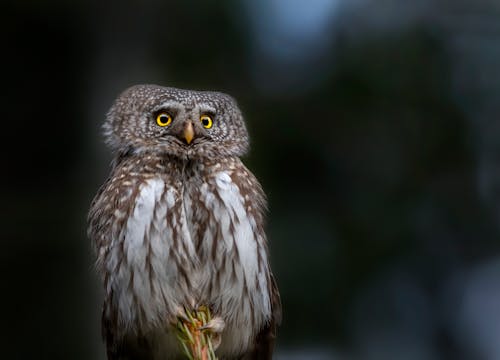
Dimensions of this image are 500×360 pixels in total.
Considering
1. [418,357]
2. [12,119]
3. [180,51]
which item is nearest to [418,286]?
[418,357]

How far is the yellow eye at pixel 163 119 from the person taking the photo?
15.0 ft

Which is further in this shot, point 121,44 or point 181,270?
point 121,44

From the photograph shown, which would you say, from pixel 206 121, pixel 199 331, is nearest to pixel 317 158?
pixel 206 121

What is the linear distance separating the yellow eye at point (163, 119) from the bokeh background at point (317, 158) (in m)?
2.92

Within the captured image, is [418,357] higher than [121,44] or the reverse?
the reverse

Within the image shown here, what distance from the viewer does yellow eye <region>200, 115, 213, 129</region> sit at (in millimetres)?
4609

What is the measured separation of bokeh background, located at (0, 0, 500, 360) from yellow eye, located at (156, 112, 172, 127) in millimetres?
2916

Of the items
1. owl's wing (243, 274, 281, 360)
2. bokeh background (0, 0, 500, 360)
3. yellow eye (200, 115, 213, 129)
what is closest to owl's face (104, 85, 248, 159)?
yellow eye (200, 115, 213, 129)

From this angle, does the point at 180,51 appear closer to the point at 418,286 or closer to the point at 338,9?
the point at 338,9

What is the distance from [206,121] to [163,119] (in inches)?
8.2

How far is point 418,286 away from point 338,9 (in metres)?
2.45

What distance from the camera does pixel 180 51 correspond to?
7.83m

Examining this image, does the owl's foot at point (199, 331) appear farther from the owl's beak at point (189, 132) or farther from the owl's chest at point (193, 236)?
the owl's beak at point (189, 132)

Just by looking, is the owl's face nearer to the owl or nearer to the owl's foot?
the owl
